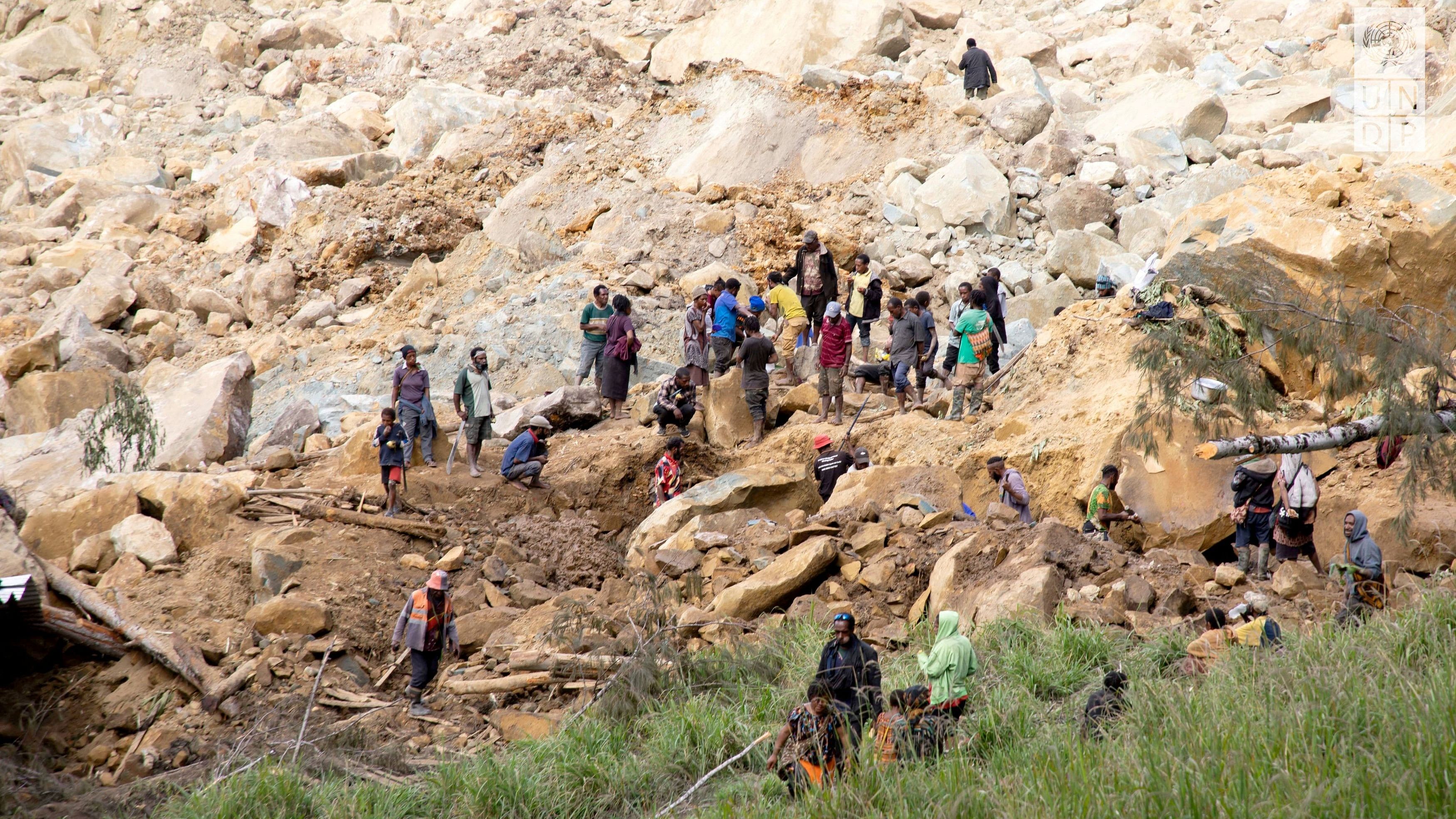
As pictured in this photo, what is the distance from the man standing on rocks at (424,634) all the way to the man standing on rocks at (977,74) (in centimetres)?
1542

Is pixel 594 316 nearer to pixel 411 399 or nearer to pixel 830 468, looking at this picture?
pixel 411 399

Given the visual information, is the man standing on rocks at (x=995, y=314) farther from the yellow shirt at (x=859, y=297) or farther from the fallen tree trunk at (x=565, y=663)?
the fallen tree trunk at (x=565, y=663)

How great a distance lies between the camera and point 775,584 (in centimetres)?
900

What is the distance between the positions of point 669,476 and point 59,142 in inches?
946

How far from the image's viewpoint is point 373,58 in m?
30.4

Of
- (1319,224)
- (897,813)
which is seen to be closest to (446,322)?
(1319,224)

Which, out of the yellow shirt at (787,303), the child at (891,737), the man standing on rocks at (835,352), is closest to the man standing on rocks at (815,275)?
the yellow shirt at (787,303)

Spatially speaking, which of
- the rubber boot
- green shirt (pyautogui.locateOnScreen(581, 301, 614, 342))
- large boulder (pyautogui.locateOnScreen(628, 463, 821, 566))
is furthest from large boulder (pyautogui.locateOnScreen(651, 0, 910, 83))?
the rubber boot

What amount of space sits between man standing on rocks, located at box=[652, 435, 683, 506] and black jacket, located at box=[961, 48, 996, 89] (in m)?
12.0

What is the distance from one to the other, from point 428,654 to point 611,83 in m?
18.9

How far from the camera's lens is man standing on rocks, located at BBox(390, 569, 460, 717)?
330 inches

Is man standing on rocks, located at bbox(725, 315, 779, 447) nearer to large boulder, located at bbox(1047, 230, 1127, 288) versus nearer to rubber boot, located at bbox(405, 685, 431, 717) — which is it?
rubber boot, located at bbox(405, 685, 431, 717)

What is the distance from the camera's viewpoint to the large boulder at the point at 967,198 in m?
17.1

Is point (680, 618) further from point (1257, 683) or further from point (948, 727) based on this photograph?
point (1257, 683)
